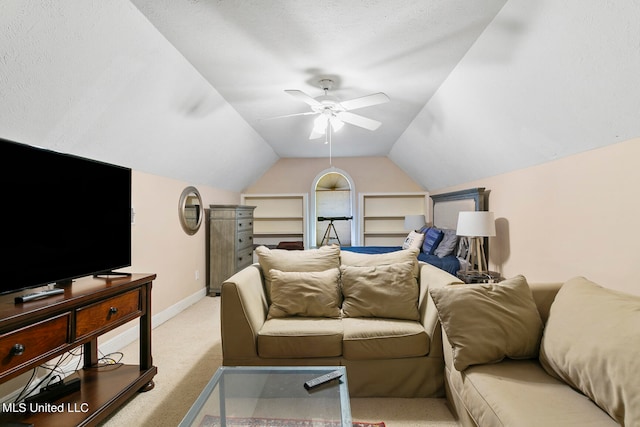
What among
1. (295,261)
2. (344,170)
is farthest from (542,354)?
(344,170)

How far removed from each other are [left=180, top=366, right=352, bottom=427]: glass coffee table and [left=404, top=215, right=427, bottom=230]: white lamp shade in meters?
4.45

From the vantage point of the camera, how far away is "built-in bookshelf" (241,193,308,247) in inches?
253

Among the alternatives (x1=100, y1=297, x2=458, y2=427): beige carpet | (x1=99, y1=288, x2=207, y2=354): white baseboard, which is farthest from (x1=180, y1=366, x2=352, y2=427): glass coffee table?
(x1=99, y1=288, x2=207, y2=354): white baseboard

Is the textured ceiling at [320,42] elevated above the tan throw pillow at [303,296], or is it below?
above

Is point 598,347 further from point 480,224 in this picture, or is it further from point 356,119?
point 356,119

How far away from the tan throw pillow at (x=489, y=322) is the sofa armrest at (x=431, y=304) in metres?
0.25

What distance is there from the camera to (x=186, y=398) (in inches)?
79.2

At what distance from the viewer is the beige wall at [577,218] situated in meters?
1.84

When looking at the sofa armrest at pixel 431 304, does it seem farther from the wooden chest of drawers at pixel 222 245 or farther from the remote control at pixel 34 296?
the wooden chest of drawers at pixel 222 245

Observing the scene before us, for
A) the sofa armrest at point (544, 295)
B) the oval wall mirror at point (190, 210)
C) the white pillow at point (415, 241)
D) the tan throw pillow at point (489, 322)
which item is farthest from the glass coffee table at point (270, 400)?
the white pillow at point (415, 241)

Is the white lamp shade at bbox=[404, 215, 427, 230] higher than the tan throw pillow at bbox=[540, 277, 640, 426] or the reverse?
higher

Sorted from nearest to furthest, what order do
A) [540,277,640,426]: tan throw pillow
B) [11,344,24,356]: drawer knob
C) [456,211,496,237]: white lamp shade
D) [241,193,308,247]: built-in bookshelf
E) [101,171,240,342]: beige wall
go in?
[540,277,640,426]: tan throw pillow < [11,344,24,356]: drawer knob < [101,171,240,342]: beige wall < [456,211,496,237]: white lamp shade < [241,193,308,247]: built-in bookshelf

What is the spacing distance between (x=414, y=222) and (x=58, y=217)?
5112 millimetres

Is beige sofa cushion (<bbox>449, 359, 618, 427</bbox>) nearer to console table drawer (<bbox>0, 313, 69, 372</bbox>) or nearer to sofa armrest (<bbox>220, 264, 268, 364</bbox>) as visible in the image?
sofa armrest (<bbox>220, 264, 268, 364</bbox>)
